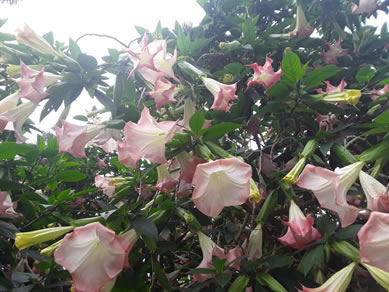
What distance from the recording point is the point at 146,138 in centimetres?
71

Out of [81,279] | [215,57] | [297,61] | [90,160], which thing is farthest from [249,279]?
[90,160]

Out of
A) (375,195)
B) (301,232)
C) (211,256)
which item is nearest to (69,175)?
(211,256)

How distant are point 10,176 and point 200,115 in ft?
2.26

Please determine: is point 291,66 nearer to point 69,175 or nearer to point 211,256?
point 211,256

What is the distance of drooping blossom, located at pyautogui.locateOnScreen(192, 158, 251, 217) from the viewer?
0.65 metres

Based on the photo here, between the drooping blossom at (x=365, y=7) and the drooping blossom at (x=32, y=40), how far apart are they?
1.11m

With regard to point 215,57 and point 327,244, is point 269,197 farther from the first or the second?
point 215,57

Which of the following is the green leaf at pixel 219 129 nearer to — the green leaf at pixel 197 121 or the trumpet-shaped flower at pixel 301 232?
the green leaf at pixel 197 121

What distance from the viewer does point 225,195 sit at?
719mm

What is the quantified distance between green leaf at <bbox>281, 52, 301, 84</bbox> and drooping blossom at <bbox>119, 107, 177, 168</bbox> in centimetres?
36

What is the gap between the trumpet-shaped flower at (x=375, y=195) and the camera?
66cm

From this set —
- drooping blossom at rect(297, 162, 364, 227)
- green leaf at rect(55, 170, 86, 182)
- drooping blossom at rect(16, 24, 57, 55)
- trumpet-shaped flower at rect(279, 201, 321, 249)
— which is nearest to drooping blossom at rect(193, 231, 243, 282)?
trumpet-shaped flower at rect(279, 201, 321, 249)

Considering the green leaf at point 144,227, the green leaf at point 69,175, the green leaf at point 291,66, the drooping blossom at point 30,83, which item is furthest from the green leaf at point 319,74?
the green leaf at point 69,175

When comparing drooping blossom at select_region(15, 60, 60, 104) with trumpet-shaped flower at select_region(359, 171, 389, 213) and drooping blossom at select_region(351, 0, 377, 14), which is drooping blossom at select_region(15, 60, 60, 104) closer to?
trumpet-shaped flower at select_region(359, 171, 389, 213)
